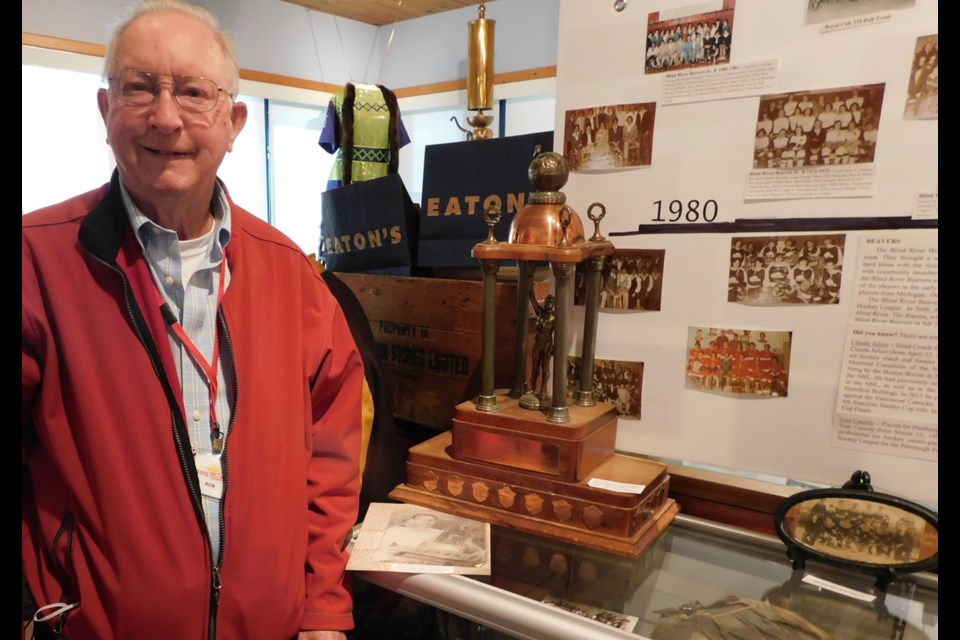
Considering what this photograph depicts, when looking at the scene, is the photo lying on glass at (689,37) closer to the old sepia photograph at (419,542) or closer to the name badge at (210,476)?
the old sepia photograph at (419,542)

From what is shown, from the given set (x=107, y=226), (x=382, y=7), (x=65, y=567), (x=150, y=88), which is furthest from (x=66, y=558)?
(x=382, y=7)

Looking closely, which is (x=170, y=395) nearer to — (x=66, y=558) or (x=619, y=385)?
(x=66, y=558)

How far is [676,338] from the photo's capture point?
1.14 m

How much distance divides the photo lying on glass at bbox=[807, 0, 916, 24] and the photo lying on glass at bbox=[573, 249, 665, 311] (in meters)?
0.43

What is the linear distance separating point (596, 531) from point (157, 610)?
2.07ft

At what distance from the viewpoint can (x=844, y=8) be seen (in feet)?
3.19

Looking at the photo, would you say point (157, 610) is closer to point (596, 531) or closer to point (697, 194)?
point (596, 531)

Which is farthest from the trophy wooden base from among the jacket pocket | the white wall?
the white wall

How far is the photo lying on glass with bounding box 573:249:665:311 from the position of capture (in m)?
1.15

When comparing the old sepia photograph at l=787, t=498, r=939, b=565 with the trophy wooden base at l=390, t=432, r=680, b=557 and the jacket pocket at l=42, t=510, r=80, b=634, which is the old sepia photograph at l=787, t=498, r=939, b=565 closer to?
the trophy wooden base at l=390, t=432, r=680, b=557

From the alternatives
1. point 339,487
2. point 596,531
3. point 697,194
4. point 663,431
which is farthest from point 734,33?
point 339,487

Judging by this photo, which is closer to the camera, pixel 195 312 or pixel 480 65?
pixel 195 312

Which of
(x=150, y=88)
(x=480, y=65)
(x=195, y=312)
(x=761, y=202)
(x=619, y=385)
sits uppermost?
(x=480, y=65)

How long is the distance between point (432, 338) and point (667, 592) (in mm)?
724
